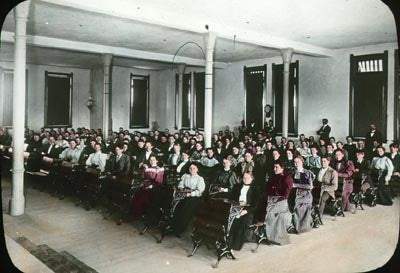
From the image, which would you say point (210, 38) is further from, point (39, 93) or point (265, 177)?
point (39, 93)

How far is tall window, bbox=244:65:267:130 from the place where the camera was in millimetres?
19500

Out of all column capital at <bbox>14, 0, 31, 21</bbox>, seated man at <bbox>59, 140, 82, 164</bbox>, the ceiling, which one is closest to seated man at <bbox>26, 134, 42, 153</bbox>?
seated man at <bbox>59, 140, 82, 164</bbox>

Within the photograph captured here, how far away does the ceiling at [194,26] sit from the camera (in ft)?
29.9

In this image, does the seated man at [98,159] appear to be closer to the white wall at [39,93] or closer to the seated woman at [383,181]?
the seated woman at [383,181]

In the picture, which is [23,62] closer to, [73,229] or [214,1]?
[73,229]

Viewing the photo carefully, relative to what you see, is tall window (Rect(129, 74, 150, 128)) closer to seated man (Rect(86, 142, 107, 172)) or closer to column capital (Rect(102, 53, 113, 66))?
column capital (Rect(102, 53, 113, 66))

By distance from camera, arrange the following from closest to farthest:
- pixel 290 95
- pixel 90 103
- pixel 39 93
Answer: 1. pixel 290 95
2. pixel 39 93
3. pixel 90 103

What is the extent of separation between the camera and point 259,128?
62.5 feet

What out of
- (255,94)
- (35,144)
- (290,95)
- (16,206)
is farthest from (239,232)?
(255,94)

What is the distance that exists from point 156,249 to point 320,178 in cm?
446

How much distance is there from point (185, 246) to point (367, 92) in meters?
11.8

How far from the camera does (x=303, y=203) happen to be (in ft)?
26.1

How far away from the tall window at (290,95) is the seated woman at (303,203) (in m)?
10.3

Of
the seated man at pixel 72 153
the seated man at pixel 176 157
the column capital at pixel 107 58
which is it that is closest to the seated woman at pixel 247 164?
the seated man at pixel 176 157
